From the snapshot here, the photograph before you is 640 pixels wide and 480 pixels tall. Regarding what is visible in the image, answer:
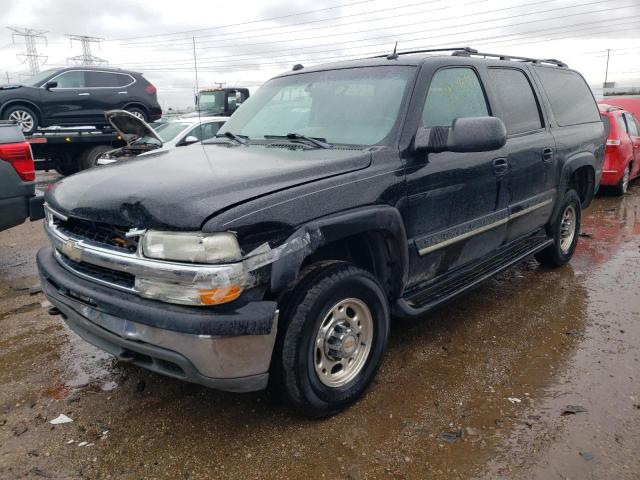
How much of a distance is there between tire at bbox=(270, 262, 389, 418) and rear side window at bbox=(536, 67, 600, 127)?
3.04 meters

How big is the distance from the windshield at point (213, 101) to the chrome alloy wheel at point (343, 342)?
651 inches

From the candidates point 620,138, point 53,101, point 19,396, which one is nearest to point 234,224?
point 19,396

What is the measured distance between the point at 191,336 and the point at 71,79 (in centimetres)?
1290

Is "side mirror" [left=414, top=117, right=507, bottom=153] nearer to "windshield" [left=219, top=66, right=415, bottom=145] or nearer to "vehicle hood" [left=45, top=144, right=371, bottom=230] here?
"windshield" [left=219, top=66, right=415, bottom=145]

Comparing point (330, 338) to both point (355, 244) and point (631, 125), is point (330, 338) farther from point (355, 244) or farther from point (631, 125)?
point (631, 125)

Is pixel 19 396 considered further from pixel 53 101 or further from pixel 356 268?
pixel 53 101

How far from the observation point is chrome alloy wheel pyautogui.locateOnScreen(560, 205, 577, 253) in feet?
17.2

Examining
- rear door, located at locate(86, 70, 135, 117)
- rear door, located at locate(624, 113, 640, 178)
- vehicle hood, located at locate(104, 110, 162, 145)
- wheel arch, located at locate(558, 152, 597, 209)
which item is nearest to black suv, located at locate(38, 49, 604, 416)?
wheel arch, located at locate(558, 152, 597, 209)

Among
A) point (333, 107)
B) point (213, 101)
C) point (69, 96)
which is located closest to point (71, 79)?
point (69, 96)

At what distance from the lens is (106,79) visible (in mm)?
13297

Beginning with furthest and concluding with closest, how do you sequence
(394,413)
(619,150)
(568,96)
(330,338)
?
(619,150)
(568,96)
(394,413)
(330,338)

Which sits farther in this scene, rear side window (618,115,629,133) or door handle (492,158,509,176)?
rear side window (618,115,629,133)

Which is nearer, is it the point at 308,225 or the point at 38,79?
the point at 308,225

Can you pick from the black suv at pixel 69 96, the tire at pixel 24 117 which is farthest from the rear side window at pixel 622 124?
the tire at pixel 24 117
